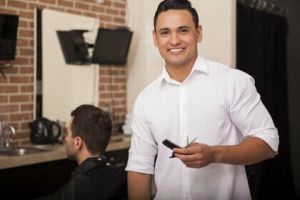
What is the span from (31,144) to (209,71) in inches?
80.3

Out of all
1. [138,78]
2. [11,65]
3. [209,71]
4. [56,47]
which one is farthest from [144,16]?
[209,71]

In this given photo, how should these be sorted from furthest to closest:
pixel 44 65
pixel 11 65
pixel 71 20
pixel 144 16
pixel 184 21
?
pixel 144 16 < pixel 71 20 < pixel 44 65 < pixel 11 65 < pixel 184 21

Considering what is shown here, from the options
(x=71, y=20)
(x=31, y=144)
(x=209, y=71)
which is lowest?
(x=31, y=144)

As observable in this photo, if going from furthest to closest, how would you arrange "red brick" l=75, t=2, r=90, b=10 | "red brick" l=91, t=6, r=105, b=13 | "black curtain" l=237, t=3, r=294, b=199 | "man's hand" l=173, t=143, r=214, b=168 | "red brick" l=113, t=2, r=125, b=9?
"red brick" l=113, t=2, r=125, b=9 → "red brick" l=91, t=6, r=105, b=13 → "red brick" l=75, t=2, r=90, b=10 → "black curtain" l=237, t=3, r=294, b=199 → "man's hand" l=173, t=143, r=214, b=168

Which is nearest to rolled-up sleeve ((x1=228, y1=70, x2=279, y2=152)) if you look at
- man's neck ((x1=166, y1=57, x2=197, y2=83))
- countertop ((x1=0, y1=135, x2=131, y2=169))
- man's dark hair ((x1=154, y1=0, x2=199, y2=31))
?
man's neck ((x1=166, y1=57, x2=197, y2=83))

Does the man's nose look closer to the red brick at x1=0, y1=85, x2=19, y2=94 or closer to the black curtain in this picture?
the red brick at x1=0, y1=85, x2=19, y2=94

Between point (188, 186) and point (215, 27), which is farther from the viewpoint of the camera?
point (215, 27)

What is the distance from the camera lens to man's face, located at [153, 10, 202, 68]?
68.7 inches

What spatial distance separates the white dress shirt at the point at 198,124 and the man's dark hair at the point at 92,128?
0.34 metres

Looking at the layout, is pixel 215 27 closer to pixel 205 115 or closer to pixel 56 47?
pixel 56 47

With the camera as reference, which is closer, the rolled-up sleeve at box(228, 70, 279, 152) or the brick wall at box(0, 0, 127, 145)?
the rolled-up sleeve at box(228, 70, 279, 152)

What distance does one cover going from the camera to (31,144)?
3461mm

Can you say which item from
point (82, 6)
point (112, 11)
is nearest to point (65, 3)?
point (82, 6)

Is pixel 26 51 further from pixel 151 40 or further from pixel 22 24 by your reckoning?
pixel 151 40
